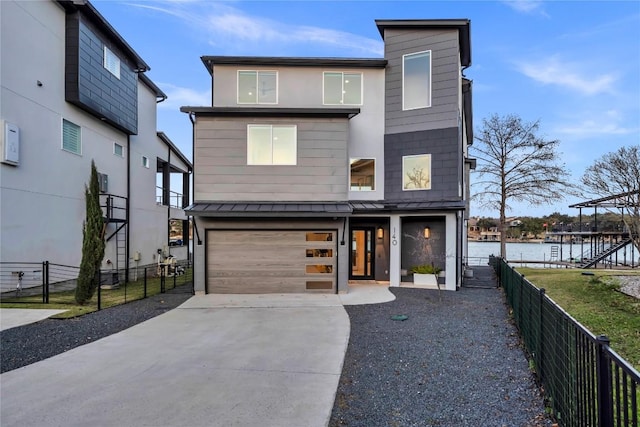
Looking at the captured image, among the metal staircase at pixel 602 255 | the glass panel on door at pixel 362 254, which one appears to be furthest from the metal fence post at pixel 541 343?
the metal staircase at pixel 602 255

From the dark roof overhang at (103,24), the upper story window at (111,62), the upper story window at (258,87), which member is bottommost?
the upper story window at (258,87)

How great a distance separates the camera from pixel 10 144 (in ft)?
31.2

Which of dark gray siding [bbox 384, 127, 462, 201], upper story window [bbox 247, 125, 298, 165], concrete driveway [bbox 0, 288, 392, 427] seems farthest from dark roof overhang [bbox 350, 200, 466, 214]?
concrete driveway [bbox 0, 288, 392, 427]

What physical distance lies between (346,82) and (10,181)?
35.3 ft

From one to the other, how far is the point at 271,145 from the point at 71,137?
23.2 feet

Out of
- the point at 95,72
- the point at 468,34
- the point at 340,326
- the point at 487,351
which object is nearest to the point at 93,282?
the point at 340,326

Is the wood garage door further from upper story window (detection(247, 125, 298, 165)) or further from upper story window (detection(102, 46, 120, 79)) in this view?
upper story window (detection(102, 46, 120, 79))

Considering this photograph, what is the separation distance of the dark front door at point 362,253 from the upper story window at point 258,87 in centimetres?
581

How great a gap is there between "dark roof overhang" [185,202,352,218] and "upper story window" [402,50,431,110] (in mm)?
4780

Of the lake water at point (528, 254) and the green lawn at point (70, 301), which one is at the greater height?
the green lawn at point (70, 301)

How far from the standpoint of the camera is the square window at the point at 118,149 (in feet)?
47.9

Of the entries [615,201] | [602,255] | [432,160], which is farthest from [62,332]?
[602,255]

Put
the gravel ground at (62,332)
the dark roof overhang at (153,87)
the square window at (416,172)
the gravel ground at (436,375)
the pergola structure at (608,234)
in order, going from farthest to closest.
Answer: the pergola structure at (608,234)
the dark roof overhang at (153,87)
the square window at (416,172)
the gravel ground at (62,332)
the gravel ground at (436,375)

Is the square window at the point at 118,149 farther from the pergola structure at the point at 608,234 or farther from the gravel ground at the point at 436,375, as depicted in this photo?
the pergola structure at the point at 608,234
